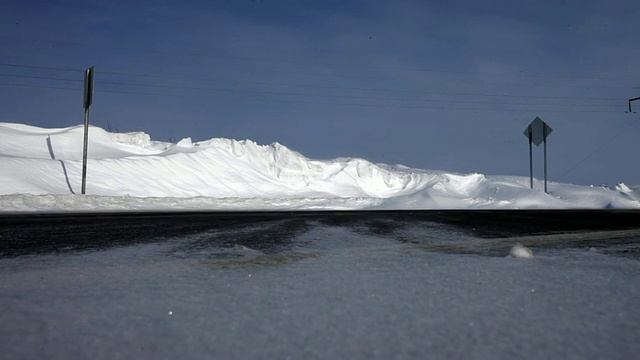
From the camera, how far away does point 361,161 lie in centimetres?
6309

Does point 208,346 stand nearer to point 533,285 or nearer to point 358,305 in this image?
point 358,305

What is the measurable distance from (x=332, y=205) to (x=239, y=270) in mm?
22446

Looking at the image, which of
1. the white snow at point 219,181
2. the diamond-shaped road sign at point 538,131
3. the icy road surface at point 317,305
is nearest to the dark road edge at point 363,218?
the icy road surface at point 317,305

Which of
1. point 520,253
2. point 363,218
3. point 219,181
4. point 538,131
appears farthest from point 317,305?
point 219,181

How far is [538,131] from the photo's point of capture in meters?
24.5

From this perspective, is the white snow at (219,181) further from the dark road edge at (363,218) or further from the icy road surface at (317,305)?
the icy road surface at (317,305)

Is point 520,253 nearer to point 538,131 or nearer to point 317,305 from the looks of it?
point 317,305

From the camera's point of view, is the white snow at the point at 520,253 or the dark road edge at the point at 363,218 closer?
the white snow at the point at 520,253

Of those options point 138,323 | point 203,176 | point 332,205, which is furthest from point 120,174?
point 138,323

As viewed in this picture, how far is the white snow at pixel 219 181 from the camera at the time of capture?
21.9 metres

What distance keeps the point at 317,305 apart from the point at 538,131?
2519cm

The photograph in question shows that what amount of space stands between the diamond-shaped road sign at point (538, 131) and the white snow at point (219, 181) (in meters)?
2.64

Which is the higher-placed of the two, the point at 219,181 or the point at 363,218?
the point at 219,181

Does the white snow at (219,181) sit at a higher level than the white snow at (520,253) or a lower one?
higher
